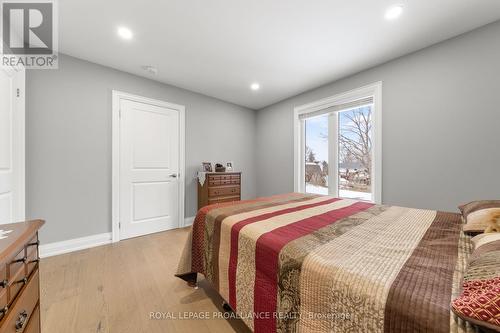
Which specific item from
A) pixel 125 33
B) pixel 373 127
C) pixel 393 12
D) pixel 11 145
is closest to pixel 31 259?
pixel 11 145

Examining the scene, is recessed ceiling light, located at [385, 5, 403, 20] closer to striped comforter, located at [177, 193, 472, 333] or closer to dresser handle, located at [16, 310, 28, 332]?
striped comforter, located at [177, 193, 472, 333]

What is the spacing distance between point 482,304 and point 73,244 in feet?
11.5

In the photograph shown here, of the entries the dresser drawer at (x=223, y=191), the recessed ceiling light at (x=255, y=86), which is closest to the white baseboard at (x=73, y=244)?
the dresser drawer at (x=223, y=191)

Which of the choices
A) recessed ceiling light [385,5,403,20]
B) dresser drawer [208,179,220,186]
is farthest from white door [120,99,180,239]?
recessed ceiling light [385,5,403,20]

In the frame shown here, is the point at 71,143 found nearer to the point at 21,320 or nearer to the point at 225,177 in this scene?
the point at 225,177

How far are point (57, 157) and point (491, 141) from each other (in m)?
4.69

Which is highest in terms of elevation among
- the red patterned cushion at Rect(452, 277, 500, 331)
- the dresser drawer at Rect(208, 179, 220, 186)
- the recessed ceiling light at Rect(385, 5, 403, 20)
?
the recessed ceiling light at Rect(385, 5, 403, 20)

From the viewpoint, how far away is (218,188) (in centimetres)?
354

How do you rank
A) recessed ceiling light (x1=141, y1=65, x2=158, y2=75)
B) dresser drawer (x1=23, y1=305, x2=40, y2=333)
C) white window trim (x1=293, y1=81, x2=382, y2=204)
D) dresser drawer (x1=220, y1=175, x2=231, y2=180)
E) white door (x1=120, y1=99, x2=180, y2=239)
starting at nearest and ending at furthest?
dresser drawer (x1=23, y1=305, x2=40, y2=333) → white window trim (x1=293, y1=81, x2=382, y2=204) → recessed ceiling light (x1=141, y1=65, x2=158, y2=75) → white door (x1=120, y1=99, x2=180, y2=239) → dresser drawer (x1=220, y1=175, x2=231, y2=180)

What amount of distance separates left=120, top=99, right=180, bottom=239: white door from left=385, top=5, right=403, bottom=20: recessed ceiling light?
3.04 m

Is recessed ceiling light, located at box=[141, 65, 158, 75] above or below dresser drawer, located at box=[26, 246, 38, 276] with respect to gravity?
above

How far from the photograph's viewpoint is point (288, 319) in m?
0.89

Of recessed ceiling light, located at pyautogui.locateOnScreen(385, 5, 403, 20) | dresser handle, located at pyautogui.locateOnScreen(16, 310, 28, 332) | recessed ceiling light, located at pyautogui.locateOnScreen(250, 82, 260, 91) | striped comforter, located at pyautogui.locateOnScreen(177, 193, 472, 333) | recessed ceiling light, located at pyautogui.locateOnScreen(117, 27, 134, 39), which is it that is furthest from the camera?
recessed ceiling light, located at pyautogui.locateOnScreen(250, 82, 260, 91)

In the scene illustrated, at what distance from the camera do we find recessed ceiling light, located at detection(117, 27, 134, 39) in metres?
2.00
